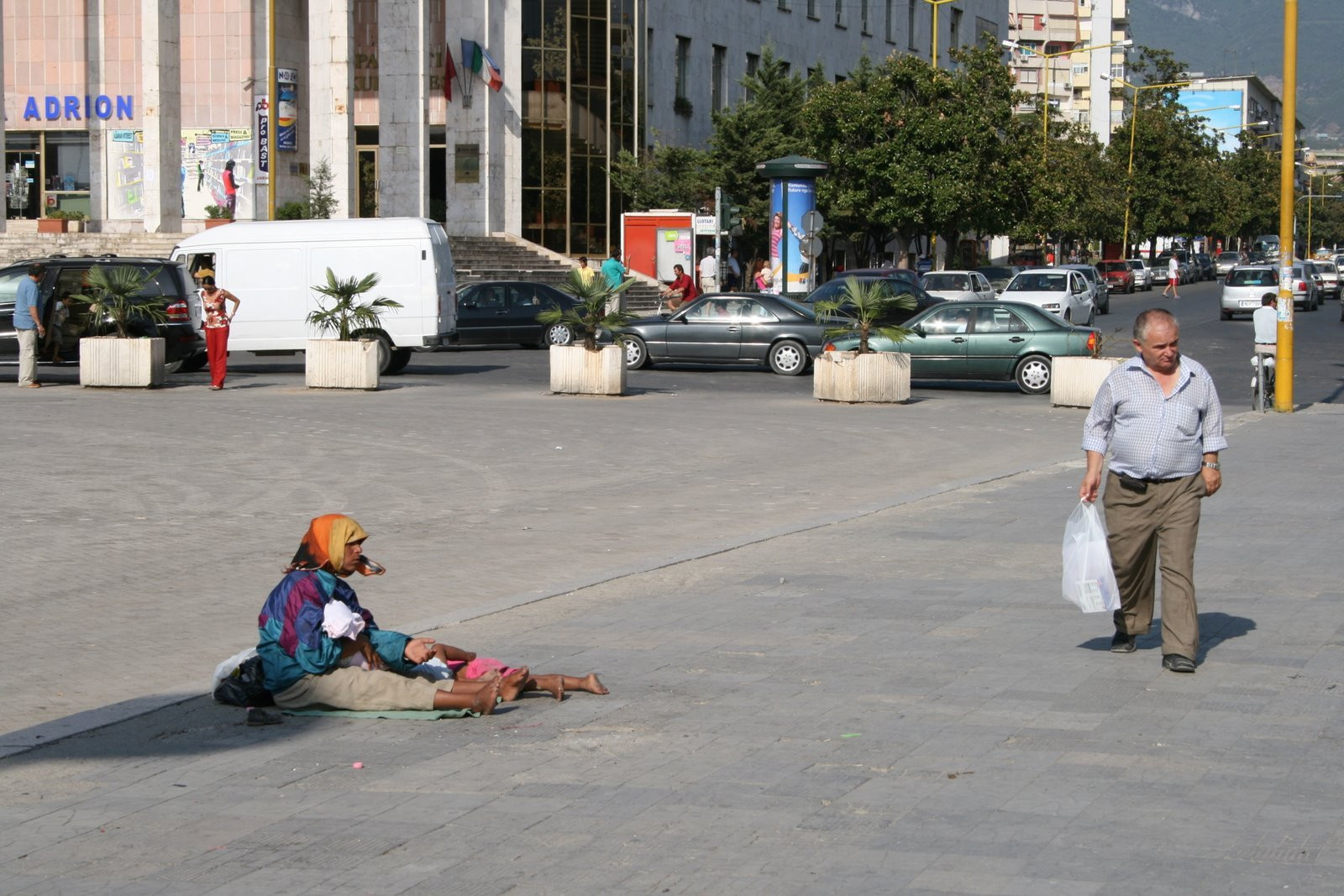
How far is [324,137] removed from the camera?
46469 millimetres

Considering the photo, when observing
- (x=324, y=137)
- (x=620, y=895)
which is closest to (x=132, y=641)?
(x=620, y=895)

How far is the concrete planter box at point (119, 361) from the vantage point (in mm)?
24172

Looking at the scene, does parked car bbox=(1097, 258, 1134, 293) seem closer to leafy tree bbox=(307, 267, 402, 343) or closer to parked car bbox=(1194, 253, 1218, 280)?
parked car bbox=(1194, 253, 1218, 280)

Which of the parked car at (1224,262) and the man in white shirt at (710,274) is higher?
the parked car at (1224,262)

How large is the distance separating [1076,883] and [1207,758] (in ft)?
5.07

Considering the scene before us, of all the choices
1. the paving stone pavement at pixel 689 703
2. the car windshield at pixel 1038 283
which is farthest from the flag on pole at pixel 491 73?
the paving stone pavement at pixel 689 703

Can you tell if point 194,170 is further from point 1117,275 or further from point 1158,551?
point 1158,551

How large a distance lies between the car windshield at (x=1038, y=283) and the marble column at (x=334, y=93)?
17.4 m

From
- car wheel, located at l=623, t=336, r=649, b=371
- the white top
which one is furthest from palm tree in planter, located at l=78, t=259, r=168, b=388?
the white top

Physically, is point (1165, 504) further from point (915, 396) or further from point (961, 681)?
point (915, 396)

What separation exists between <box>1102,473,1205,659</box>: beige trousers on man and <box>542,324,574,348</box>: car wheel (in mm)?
24919

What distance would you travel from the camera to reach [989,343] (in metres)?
25.0

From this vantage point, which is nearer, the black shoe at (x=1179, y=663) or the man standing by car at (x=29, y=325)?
the black shoe at (x=1179, y=663)

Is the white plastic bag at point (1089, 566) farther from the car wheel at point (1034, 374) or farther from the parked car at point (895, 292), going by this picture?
the parked car at point (895, 292)
